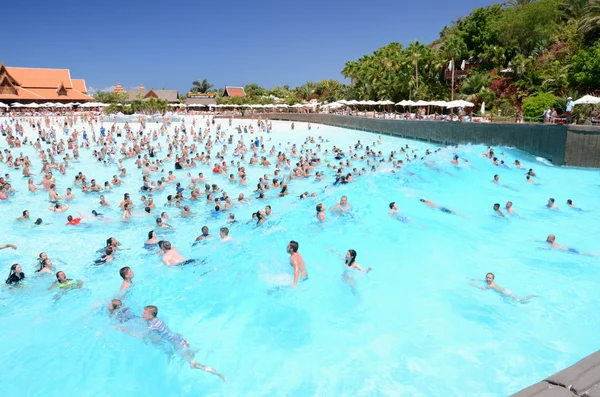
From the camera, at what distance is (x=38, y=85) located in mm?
55438

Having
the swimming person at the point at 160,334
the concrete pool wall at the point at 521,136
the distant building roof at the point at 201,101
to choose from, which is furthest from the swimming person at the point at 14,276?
the distant building roof at the point at 201,101

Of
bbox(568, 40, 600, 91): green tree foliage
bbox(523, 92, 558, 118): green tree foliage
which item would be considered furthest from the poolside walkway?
bbox(568, 40, 600, 91): green tree foliage

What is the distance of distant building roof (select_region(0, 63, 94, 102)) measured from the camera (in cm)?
4991

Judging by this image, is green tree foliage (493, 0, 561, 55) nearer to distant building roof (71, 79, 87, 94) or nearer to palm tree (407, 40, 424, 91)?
palm tree (407, 40, 424, 91)

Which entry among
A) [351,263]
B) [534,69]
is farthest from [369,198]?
[534,69]

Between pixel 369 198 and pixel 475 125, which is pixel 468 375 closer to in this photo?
pixel 369 198

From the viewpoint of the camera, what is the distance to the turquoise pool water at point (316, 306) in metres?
5.74

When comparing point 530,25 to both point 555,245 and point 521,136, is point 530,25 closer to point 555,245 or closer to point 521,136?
point 521,136

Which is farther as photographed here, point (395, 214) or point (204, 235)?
point (395, 214)

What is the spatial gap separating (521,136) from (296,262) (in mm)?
17147

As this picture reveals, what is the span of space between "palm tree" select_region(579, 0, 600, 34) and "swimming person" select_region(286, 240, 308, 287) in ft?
92.1

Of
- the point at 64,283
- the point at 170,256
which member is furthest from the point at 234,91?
the point at 64,283

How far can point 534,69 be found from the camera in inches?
1216

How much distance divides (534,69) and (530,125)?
45.7 ft
